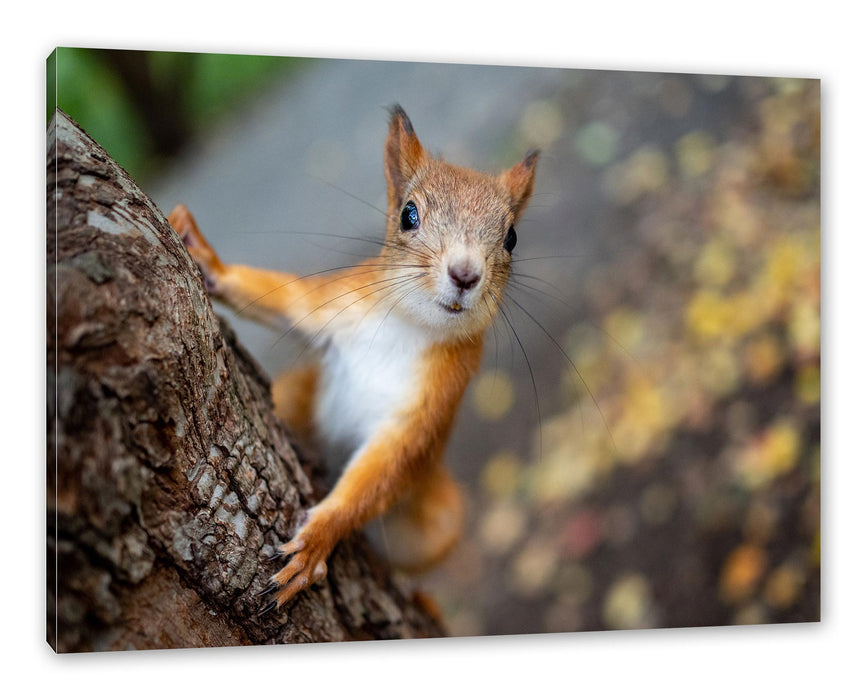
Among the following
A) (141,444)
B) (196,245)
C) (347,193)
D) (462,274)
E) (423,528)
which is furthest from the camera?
(347,193)

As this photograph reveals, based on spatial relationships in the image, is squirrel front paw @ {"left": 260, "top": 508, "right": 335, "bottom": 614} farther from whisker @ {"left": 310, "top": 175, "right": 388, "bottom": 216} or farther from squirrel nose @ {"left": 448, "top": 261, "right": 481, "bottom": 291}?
whisker @ {"left": 310, "top": 175, "right": 388, "bottom": 216}

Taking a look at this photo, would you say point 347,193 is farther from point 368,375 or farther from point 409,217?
point 368,375

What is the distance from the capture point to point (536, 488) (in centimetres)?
420

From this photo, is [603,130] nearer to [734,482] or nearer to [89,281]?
[734,482]

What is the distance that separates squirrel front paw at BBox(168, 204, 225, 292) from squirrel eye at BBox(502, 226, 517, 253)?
2.90 ft

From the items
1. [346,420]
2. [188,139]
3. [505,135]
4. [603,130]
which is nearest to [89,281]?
[346,420]

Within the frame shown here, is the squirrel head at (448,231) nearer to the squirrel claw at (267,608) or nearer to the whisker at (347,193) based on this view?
the whisker at (347,193)

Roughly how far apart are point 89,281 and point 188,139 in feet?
4.43

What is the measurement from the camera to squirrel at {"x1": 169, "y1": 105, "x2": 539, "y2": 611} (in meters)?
2.33

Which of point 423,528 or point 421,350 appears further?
point 423,528

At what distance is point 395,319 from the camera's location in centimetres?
258

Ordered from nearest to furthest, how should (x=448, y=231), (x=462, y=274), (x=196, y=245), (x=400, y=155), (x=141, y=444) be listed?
(x=141, y=444)
(x=462, y=274)
(x=448, y=231)
(x=196, y=245)
(x=400, y=155)

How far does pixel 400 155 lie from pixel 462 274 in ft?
1.97

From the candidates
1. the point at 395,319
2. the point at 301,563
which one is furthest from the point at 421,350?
the point at 301,563
